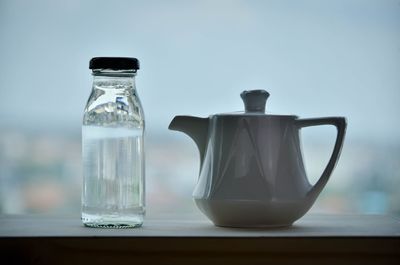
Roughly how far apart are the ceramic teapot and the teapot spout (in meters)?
0.03

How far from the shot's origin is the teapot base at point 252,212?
2.72 ft

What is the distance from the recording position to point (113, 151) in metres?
0.90

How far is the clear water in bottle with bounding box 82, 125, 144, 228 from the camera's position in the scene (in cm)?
89

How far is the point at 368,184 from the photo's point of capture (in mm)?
1434

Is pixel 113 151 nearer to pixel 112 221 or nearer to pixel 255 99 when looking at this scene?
pixel 112 221

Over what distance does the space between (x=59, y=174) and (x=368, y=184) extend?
62cm

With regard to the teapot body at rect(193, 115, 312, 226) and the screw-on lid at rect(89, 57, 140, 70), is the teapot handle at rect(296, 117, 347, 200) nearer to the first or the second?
the teapot body at rect(193, 115, 312, 226)

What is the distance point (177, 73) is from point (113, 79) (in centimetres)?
48
